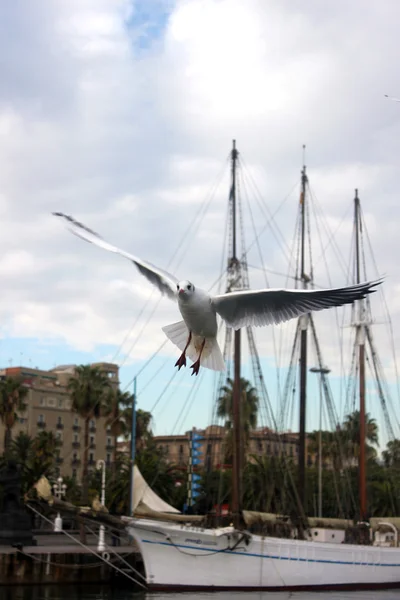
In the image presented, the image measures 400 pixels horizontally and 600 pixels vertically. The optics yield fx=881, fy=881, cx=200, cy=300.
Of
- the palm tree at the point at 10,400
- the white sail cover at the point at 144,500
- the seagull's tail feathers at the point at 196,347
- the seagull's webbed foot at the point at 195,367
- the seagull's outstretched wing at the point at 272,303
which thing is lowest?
the white sail cover at the point at 144,500

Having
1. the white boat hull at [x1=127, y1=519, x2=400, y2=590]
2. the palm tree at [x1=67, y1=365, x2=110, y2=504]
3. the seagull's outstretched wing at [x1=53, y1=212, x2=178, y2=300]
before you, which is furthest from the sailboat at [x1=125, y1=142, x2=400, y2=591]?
the seagull's outstretched wing at [x1=53, y1=212, x2=178, y2=300]

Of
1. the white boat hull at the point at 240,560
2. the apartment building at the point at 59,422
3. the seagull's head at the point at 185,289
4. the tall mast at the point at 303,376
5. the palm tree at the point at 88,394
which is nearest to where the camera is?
the seagull's head at the point at 185,289

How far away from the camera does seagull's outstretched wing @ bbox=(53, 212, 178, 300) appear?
36.5 ft

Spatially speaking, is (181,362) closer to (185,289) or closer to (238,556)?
(185,289)

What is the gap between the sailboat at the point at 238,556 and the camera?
3250 cm

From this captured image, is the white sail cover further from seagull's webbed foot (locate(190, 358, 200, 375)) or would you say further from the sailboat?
seagull's webbed foot (locate(190, 358, 200, 375))

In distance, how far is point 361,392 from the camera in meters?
45.9

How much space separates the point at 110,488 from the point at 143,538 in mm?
15087

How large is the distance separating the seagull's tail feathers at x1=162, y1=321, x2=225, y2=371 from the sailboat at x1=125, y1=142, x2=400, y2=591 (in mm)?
22271

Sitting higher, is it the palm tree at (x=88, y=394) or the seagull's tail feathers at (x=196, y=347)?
the palm tree at (x=88, y=394)

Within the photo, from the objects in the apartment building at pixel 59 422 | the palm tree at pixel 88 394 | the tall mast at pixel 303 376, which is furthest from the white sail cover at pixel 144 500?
the apartment building at pixel 59 422

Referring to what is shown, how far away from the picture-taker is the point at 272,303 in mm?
10484

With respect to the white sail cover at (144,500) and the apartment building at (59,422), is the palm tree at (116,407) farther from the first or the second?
the apartment building at (59,422)

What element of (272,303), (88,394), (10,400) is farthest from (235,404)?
(272,303)
